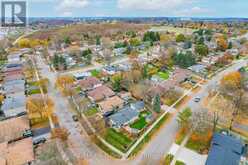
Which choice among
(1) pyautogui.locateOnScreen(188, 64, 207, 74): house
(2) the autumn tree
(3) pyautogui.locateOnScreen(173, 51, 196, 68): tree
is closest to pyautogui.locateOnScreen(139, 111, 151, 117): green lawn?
(2) the autumn tree

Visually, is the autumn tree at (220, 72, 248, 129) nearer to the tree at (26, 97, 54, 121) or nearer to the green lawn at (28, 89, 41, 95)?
the tree at (26, 97, 54, 121)

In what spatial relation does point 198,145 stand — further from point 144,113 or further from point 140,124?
point 144,113

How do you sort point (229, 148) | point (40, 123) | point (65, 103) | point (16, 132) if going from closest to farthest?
point (229, 148) → point (16, 132) → point (40, 123) → point (65, 103)

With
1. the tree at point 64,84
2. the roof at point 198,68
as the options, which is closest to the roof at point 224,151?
the tree at point 64,84

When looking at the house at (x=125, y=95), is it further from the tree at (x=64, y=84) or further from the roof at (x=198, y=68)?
the roof at (x=198, y=68)

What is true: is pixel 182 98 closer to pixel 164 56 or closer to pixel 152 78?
pixel 152 78

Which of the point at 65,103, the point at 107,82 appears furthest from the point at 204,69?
the point at 65,103
